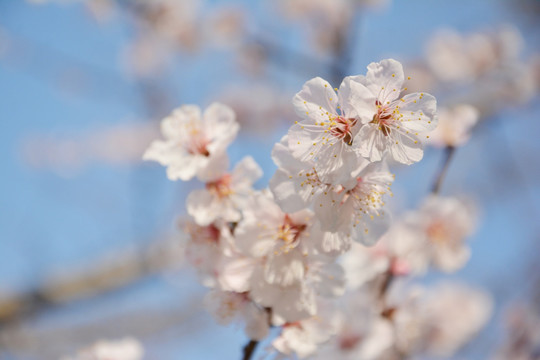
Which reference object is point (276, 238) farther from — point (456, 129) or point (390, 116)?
point (456, 129)

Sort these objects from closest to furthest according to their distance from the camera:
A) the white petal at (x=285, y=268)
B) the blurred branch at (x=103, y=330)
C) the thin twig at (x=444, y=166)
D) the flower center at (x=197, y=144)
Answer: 1. the white petal at (x=285, y=268)
2. the flower center at (x=197, y=144)
3. the thin twig at (x=444, y=166)
4. the blurred branch at (x=103, y=330)

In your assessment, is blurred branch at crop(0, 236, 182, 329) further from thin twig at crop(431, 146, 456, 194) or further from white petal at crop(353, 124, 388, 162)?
white petal at crop(353, 124, 388, 162)

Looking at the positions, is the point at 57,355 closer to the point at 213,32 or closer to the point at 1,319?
the point at 1,319

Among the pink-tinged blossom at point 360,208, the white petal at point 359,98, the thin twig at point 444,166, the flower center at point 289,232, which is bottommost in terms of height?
the pink-tinged blossom at point 360,208

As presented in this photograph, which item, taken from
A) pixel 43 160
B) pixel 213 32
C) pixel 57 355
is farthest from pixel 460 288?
pixel 43 160

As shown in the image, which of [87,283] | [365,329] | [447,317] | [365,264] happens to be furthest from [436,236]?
[87,283]

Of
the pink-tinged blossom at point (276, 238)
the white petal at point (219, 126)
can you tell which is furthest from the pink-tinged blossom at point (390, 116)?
the white petal at point (219, 126)

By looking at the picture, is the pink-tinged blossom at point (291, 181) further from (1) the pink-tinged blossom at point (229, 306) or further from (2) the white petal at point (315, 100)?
(1) the pink-tinged blossom at point (229, 306)
